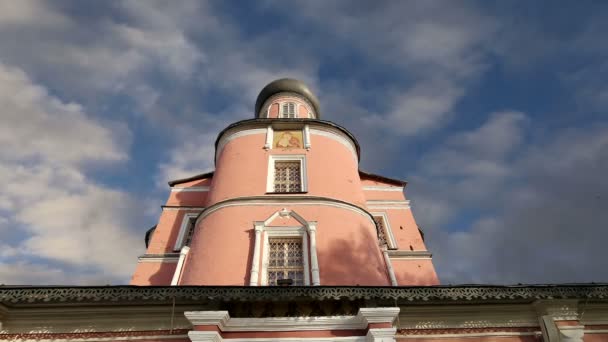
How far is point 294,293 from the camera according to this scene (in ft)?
26.3

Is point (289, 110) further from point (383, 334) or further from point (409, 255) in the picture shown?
point (383, 334)

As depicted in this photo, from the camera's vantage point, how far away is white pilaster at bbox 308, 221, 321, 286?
10.1m

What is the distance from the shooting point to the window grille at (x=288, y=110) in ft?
60.9

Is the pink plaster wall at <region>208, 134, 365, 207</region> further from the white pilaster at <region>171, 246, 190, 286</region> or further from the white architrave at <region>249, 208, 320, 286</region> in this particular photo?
the white pilaster at <region>171, 246, 190, 286</region>

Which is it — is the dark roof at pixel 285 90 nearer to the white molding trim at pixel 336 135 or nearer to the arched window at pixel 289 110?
the arched window at pixel 289 110

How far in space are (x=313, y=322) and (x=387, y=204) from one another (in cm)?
841

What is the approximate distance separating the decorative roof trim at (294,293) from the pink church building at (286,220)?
199 centimetres

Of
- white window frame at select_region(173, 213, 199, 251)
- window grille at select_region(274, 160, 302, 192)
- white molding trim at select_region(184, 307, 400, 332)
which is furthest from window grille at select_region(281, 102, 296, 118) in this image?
white molding trim at select_region(184, 307, 400, 332)

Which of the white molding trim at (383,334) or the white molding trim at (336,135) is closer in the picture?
the white molding trim at (383,334)

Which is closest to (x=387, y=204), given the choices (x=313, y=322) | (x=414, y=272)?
(x=414, y=272)

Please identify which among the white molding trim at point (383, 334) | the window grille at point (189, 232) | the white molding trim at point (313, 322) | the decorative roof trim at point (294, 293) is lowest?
the white molding trim at point (383, 334)

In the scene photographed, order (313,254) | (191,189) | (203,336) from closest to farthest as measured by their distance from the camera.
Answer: (203,336), (313,254), (191,189)

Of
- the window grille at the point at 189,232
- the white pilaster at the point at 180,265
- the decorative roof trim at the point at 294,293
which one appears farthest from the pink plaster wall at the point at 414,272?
the window grille at the point at 189,232

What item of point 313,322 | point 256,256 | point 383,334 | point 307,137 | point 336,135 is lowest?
point 383,334
